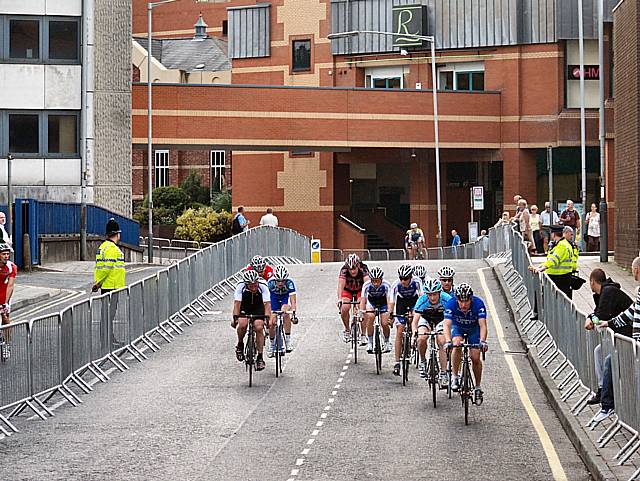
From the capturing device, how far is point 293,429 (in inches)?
612

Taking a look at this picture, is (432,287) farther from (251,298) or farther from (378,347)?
(251,298)

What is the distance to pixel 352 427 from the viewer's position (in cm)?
1559

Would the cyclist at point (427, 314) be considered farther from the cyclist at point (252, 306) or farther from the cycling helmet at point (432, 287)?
the cyclist at point (252, 306)

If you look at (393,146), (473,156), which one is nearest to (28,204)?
(393,146)

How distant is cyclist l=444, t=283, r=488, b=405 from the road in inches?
26.6

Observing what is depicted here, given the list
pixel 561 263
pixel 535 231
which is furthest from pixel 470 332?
pixel 535 231

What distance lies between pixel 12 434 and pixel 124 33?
120ft

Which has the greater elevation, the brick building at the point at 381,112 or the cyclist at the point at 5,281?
the brick building at the point at 381,112

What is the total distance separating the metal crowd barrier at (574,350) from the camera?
41.1 ft

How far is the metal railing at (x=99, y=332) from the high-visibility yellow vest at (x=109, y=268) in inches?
13.3

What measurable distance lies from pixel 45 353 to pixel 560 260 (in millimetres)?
9886

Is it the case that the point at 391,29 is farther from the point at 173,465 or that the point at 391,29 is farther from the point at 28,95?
the point at 173,465

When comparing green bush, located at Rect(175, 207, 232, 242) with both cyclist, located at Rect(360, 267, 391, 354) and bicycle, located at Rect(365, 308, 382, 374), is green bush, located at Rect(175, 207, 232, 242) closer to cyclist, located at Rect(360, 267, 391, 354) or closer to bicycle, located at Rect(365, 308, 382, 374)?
cyclist, located at Rect(360, 267, 391, 354)

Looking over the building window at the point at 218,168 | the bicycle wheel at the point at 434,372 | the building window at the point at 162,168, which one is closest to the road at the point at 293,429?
the bicycle wheel at the point at 434,372
